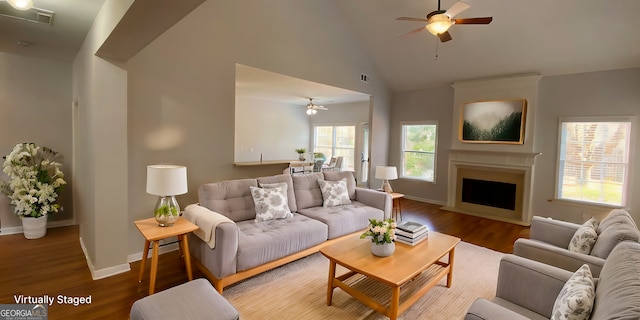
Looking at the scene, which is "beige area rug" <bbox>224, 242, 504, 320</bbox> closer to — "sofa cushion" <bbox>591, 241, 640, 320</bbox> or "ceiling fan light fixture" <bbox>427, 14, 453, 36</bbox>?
"sofa cushion" <bbox>591, 241, 640, 320</bbox>

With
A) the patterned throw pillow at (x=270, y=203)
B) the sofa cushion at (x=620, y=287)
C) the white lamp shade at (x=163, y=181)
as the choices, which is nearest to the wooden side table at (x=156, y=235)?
the white lamp shade at (x=163, y=181)

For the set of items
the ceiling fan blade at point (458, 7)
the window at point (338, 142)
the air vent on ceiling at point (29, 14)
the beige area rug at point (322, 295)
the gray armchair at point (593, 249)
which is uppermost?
the ceiling fan blade at point (458, 7)

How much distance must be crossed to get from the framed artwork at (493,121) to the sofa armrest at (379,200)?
3.02 m

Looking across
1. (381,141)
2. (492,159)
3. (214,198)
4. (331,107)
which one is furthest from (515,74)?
(214,198)

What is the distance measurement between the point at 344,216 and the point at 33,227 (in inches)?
166

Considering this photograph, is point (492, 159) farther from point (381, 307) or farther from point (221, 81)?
point (221, 81)

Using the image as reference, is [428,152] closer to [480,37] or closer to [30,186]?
[480,37]

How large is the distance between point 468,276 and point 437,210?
10.5 feet

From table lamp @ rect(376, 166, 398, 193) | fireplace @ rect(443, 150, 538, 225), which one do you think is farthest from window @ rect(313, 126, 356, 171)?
table lamp @ rect(376, 166, 398, 193)

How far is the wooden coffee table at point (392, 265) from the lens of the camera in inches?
85.7

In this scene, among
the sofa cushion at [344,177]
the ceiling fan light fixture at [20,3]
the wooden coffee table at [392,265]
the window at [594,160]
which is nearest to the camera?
the ceiling fan light fixture at [20,3]

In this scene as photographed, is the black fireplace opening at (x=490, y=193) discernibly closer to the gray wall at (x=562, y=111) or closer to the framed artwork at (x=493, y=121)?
the gray wall at (x=562, y=111)

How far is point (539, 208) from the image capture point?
17.7ft

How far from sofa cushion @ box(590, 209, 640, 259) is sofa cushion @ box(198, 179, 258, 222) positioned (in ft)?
10.6
